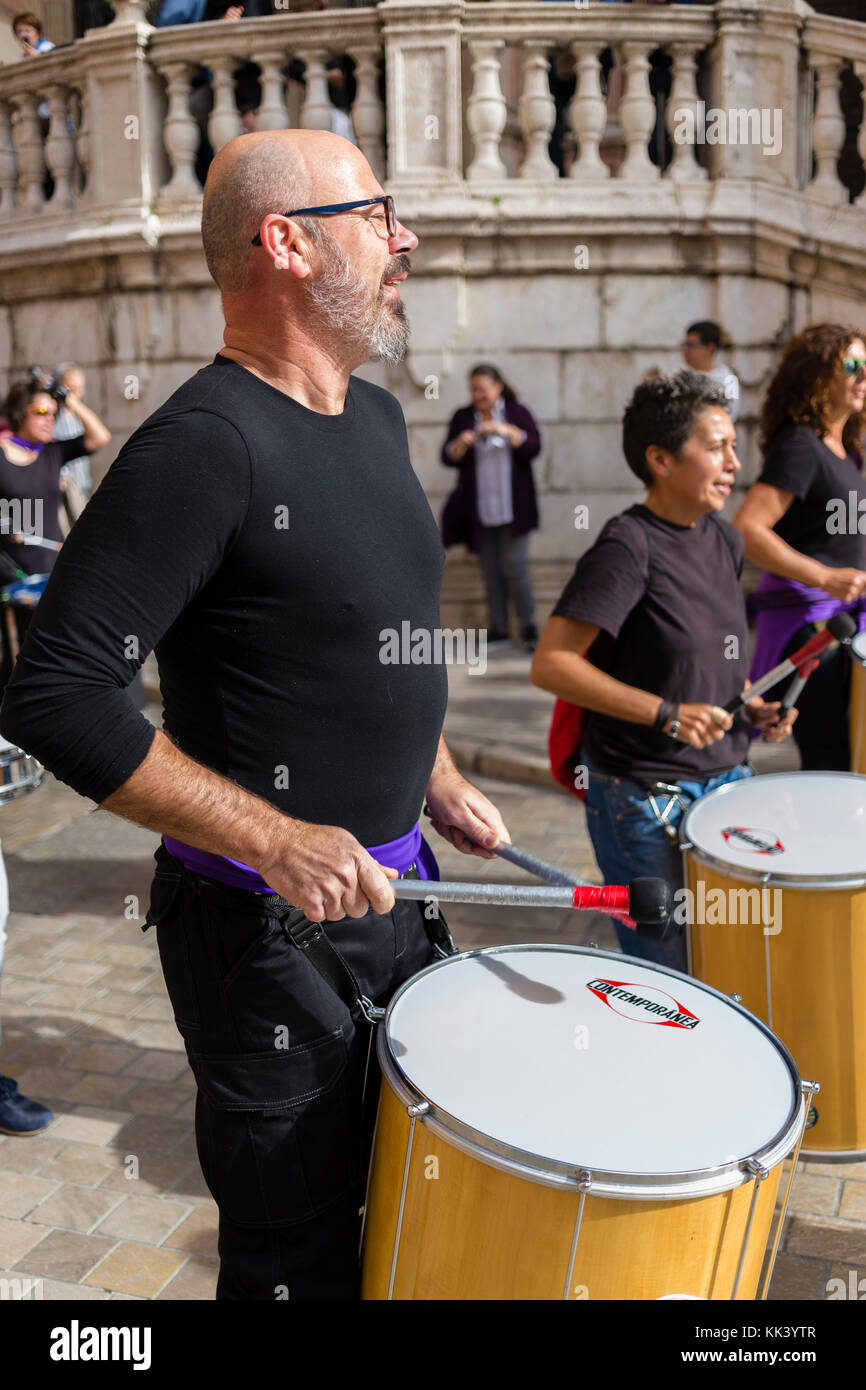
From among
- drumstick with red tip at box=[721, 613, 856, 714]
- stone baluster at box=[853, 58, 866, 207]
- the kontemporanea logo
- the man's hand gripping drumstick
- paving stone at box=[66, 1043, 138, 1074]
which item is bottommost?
paving stone at box=[66, 1043, 138, 1074]

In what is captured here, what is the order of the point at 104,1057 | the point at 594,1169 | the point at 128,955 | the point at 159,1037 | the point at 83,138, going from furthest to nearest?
the point at 83,138
the point at 128,955
the point at 159,1037
the point at 104,1057
the point at 594,1169

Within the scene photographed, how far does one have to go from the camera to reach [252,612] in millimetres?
1693

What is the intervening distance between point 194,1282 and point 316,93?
8.07 meters

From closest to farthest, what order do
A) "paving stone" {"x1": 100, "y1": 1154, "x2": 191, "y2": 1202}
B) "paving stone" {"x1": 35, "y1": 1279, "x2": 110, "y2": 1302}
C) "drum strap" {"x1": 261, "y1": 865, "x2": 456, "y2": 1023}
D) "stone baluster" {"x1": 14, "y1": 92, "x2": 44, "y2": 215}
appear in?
"drum strap" {"x1": 261, "y1": 865, "x2": 456, "y2": 1023} → "paving stone" {"x1": 35, "y1": 1279, "x2": 110, "y2": 1302} → "paving stone" {"x1": 100, "y1": 1154, "x2": 191, "y2": 1202} → "stone baluster" {"x1": 14, "y1": 92, "x2": 44, "y2": 215}

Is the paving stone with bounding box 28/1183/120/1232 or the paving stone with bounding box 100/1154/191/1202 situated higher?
the paving stone with bounding box 28/1183/120/1232

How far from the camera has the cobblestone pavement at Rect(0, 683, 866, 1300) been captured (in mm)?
2793

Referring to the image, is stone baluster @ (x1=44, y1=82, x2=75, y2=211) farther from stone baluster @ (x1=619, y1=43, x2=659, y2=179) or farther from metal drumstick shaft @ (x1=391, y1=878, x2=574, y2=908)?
metal drumstick shaft @ (x1=391, y1=878, x2=574, y2=908)

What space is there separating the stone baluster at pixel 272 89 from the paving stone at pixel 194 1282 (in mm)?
7942

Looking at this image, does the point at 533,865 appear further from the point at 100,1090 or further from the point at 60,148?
the point at 60,148

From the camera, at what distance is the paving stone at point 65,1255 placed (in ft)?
8.97

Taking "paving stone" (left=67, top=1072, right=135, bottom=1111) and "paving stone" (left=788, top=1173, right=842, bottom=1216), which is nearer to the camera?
"paving stone" (left=788, top=1173, right=842, bottom=1216)

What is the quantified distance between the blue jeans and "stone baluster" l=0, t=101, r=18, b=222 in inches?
349

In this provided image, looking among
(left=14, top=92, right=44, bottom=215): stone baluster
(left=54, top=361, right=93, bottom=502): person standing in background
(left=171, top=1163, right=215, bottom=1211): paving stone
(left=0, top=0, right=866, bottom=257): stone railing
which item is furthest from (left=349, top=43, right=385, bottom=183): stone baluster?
(left=171, top=1163, right=215, bottom=1211): paving stone

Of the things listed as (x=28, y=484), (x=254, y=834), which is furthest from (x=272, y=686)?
(x=28, y=484)
